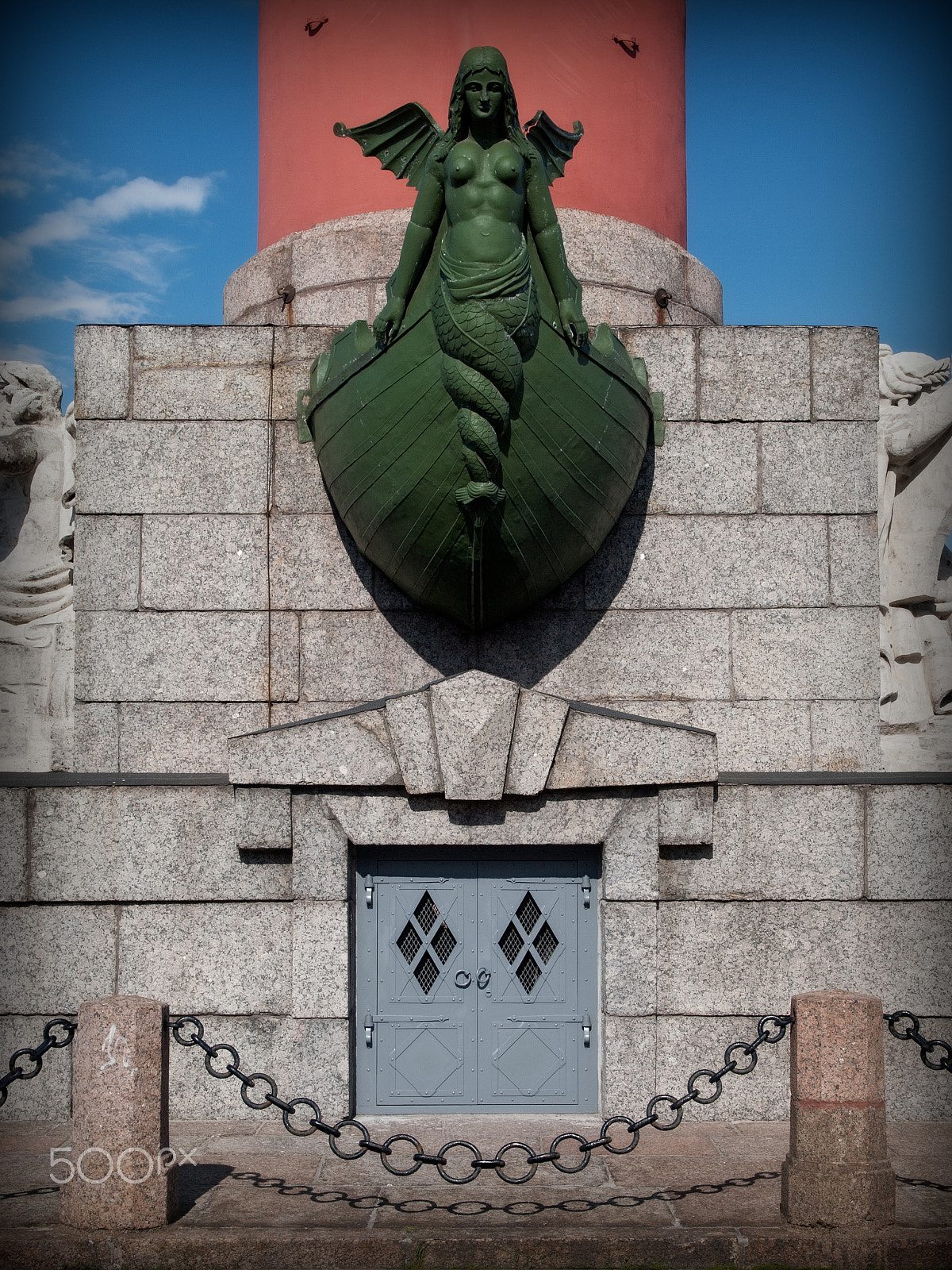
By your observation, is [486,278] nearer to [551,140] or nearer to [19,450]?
[551,140]

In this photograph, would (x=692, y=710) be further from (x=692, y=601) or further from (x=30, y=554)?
(x=30, y=554)

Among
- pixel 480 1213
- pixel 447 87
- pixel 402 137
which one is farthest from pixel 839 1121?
pixel 447 87

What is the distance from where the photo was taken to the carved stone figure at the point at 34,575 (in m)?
7.11

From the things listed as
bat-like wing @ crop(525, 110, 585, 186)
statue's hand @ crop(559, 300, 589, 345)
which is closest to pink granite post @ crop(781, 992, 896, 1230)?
statue's hand @ crop(559, 300, 589, 345)

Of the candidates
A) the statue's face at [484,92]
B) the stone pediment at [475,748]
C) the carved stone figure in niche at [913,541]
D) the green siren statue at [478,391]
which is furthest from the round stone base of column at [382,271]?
the stone pediment at [475,748]

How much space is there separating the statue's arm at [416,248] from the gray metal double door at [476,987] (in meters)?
2.86

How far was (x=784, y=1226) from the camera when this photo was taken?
182 inches

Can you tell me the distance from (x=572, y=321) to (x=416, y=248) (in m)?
0.90

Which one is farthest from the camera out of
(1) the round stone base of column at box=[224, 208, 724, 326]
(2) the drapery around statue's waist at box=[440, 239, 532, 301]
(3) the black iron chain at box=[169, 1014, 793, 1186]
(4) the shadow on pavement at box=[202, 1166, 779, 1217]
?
(1) the round stone base of column at box=[224, 208, 724, 326]

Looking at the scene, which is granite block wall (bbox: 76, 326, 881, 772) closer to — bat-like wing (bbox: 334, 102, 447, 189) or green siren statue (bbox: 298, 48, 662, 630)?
green siren statue (bbox: 298, 48, 662, 630)

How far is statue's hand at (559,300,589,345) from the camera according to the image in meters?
6.11

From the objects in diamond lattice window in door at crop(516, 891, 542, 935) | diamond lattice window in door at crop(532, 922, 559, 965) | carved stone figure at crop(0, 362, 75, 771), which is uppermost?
carved stone figure at crop(0, 362, 75, 771)

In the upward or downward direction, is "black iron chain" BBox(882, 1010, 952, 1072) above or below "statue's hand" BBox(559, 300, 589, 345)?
below

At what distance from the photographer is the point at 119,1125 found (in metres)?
4.59
